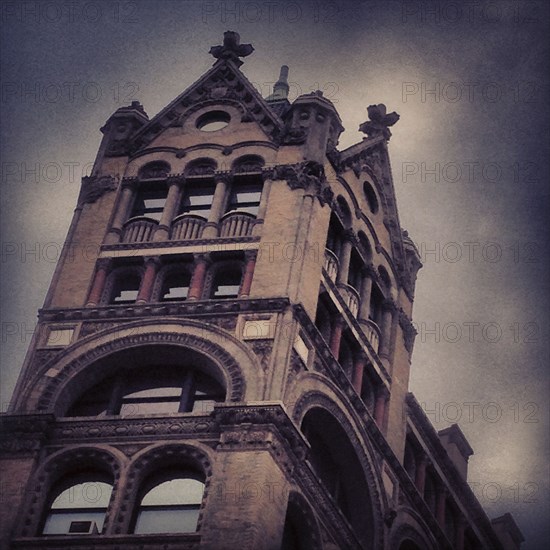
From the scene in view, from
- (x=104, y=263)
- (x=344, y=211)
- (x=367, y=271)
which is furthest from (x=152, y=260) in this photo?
(x=367, y=271)

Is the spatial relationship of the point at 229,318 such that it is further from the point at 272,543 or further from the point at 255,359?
the point at 272,543

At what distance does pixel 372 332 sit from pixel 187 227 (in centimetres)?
761

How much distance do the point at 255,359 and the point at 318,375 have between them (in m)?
2.77

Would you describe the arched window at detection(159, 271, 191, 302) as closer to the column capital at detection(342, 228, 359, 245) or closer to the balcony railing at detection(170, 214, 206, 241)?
the balcony railing at detection(170, 214, 206, 241)

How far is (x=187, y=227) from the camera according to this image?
174ft

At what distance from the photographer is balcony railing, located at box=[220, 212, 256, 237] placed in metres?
A: 52.4

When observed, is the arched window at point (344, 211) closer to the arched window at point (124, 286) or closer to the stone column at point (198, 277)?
the stone column at point (198, 277)

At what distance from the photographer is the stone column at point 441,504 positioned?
58.7 meters

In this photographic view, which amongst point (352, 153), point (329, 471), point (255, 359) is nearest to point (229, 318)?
point (255, 359)

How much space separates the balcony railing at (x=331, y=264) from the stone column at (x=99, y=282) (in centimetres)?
705

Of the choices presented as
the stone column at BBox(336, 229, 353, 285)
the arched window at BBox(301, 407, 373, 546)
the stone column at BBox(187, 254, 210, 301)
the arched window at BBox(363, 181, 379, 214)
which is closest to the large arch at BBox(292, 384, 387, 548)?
the arched window at BBox(301, 407, 373, 546)

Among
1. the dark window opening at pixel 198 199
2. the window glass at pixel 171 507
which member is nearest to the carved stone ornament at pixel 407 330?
the dark window opening at pixel 198 199

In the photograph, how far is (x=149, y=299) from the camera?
50.2 m

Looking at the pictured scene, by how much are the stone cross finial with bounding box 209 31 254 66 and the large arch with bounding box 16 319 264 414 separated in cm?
1501
